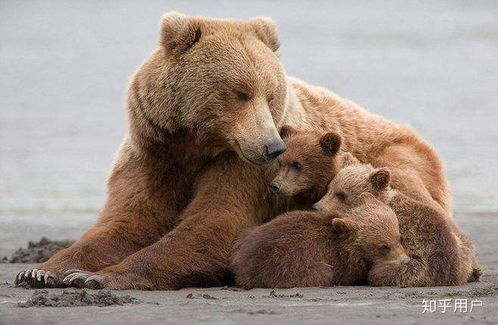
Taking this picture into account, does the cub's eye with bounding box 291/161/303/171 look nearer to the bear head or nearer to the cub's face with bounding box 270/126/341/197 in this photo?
the cub's face with bounding box 270/126/341/197

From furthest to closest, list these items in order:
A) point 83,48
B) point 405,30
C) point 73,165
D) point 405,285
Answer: point 405,30 → point 83,48 → point 73,165 → point 405,285

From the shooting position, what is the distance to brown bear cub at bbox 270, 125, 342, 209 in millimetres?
8961

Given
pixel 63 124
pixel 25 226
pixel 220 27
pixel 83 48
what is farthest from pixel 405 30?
pixel 220 27

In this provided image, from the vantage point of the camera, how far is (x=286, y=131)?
9188 millimetres

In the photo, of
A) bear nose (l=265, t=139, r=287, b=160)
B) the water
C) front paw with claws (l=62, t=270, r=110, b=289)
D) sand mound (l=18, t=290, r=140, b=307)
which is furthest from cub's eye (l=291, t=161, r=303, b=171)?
the water

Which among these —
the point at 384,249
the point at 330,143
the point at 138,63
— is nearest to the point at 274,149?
the point at 330,143

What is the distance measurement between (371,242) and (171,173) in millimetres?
1671

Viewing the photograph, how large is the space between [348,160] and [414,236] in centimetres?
103

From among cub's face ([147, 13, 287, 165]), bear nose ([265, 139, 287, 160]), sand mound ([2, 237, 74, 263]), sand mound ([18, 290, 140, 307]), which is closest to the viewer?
sand mound ([18, 290, 140, 307])

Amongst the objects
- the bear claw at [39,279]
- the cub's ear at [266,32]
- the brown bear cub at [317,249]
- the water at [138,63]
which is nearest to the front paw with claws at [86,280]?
the bear claw at [39,279]

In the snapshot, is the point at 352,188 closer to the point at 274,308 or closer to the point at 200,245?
the point at 200,245

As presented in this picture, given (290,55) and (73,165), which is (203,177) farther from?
(290,55)

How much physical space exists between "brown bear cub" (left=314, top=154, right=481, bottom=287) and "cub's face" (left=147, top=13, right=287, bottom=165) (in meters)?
0.67

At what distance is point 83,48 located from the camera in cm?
3120
